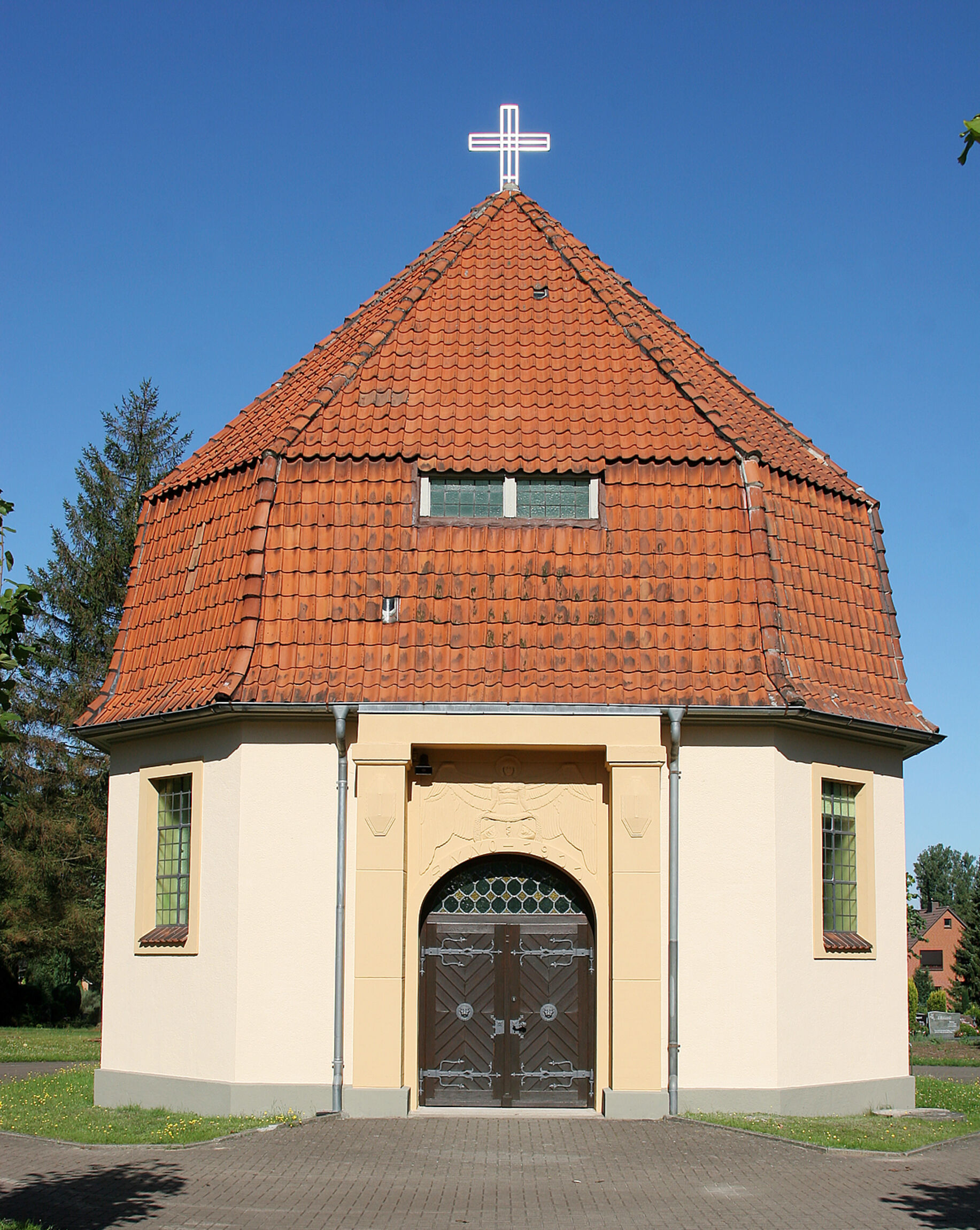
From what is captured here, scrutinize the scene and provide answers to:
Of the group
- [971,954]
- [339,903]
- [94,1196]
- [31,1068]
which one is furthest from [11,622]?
[971,954]

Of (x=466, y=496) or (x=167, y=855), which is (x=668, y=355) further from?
(x=167, y=855)

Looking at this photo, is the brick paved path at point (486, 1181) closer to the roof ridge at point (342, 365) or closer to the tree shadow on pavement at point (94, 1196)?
the tree shadow on pavement at point (94, 1196)

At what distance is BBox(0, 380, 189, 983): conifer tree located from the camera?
36.0 meters

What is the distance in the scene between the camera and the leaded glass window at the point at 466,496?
1563cm

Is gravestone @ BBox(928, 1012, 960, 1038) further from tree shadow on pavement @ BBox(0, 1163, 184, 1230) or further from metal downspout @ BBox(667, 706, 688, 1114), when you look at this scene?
tree shadow on pavement @ BBox(0, 1163, 184, 1230)

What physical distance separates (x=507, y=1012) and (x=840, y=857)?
4.31 meters

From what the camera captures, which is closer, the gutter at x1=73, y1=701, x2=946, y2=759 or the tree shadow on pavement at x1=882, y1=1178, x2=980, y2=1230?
the tree shadow on pavement at x1=882, y1=1178, x2=980, y2=1230

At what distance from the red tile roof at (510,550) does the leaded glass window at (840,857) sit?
106 centimetres

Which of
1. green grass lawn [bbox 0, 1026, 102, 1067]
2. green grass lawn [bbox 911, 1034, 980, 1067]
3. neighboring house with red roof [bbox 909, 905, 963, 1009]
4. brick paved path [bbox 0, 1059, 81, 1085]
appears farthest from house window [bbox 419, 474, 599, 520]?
neighboring house with red roof [bbox 909, 905, 963, 1009]

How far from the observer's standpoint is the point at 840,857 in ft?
51.6

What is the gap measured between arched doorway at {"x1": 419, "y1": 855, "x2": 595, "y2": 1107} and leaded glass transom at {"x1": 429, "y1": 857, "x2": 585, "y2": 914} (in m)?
0.01

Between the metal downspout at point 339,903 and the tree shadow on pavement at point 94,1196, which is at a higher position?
the metal downspout at point 339,903

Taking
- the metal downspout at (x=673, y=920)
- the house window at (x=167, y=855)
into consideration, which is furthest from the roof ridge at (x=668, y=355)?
the house window at (x=167, y=855)

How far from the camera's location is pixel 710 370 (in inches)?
727
